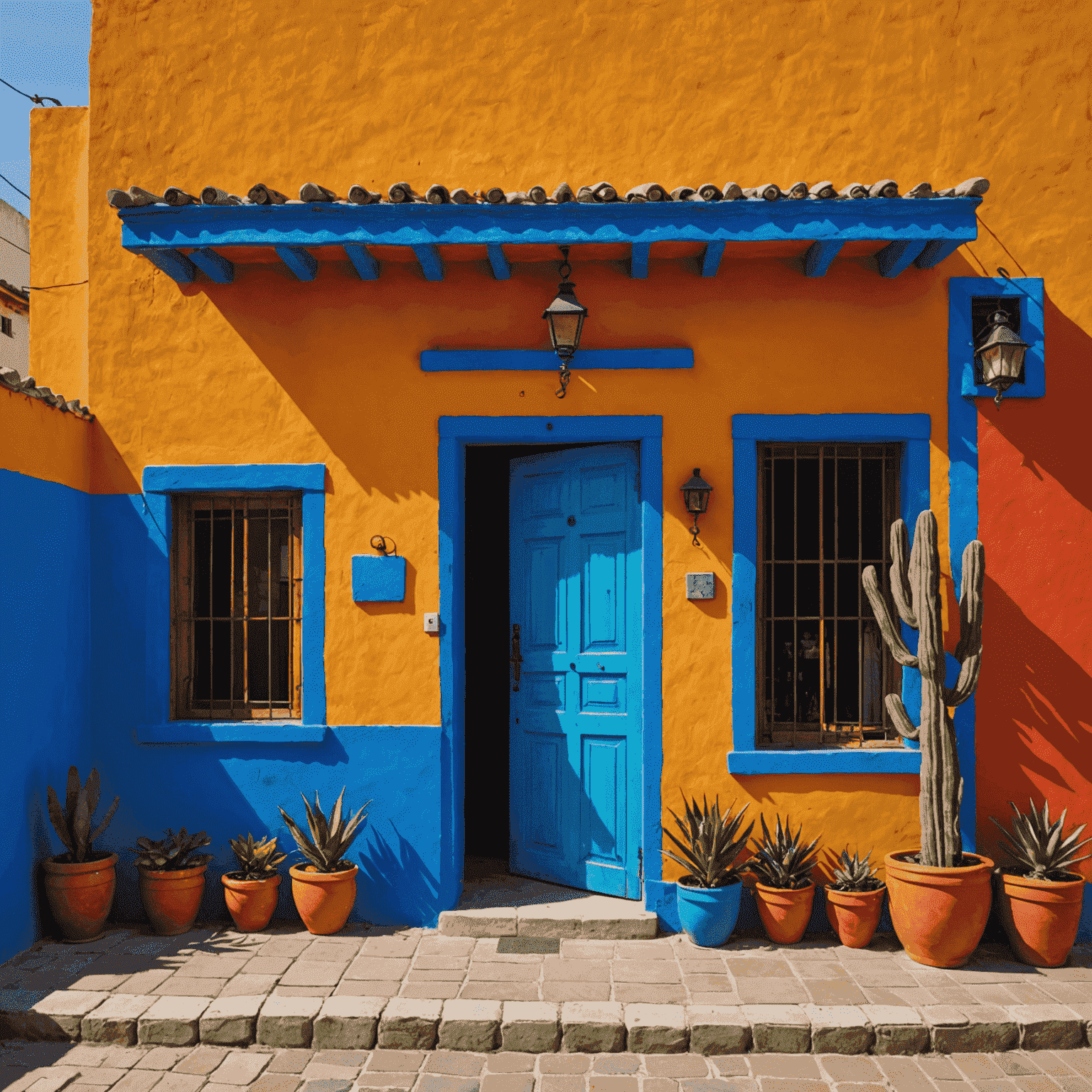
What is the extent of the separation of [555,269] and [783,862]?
142 inches

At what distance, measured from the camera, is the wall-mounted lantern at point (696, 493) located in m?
5.03

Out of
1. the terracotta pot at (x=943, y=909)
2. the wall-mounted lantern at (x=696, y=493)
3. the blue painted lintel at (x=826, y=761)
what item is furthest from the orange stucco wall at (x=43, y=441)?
the terracotta pot at (x=943, y=909)

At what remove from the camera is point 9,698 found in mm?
4641

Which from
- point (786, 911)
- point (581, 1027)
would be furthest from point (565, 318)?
point (581, 1027)

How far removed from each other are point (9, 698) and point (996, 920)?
17.9ft

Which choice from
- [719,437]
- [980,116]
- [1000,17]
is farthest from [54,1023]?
[1000,17]

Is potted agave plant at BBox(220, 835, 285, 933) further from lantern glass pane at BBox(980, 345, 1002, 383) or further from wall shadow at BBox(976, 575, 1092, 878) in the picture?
lantern glass pane at BBox(980, 345, 1002, 383)

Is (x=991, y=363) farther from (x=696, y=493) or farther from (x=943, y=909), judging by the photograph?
Result: (x=943, y=909)

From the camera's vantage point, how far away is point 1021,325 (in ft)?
16.9

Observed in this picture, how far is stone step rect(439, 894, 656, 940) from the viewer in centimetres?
490

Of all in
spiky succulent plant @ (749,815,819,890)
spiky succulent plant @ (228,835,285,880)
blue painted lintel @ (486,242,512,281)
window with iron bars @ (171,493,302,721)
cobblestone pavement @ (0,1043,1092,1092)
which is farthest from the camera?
window with iron bars @ (171,493,302,721)

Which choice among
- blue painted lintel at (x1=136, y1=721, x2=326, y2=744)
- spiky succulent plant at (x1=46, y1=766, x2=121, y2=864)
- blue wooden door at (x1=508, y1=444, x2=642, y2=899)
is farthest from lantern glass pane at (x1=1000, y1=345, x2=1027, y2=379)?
spiky succulent plant at (x1=46, y1=766, x2=121, y2=864)

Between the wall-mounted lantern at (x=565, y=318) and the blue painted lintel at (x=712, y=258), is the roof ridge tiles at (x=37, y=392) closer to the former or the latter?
the wall-mounted lantern at (x=565, y=318)

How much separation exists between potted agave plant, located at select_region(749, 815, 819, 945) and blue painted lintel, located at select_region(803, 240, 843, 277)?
10.3ft
